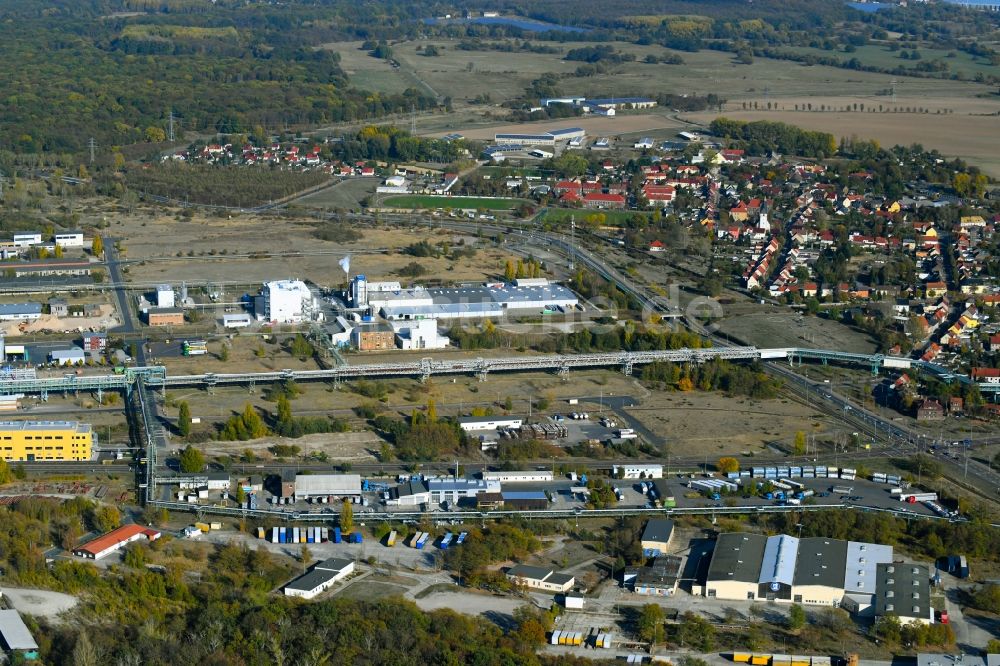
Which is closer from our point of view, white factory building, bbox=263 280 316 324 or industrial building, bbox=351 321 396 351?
industrial building, bbox=351 321 396 351

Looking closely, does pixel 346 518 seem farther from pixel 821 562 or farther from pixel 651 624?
pixel 821 562

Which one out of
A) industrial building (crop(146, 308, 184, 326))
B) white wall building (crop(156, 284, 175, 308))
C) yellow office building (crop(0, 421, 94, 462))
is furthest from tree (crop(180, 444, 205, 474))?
white wall building (crop(156, 284, 175, 308))

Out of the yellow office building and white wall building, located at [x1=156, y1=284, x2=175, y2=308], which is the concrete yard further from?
white wall building, located at [x1=156, y1=284, x2=175, y2=308]

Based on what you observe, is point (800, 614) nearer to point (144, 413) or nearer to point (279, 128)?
point (144, 413)

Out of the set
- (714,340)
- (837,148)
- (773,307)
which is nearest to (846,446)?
(714,340)

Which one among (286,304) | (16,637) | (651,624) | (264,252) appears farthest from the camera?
(264,252)

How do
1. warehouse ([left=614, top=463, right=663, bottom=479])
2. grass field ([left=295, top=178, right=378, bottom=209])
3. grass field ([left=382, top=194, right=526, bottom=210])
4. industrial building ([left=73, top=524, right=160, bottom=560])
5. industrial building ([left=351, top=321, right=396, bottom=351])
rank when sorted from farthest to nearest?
1. grass field ([left=295, top=178, right=378, bottom=209])
2. grass field ([left=382, top=194, right=526, bottom=210])
3. industrial building ([left=351, top=321, right=396, bottom=351])
4. warehouse ([left=614, top=463, right=663, bottom=479])
5. industrial building ([left=73, top=524, right=160, bottom=560])

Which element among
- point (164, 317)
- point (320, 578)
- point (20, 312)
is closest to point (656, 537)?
point (320, 578)
